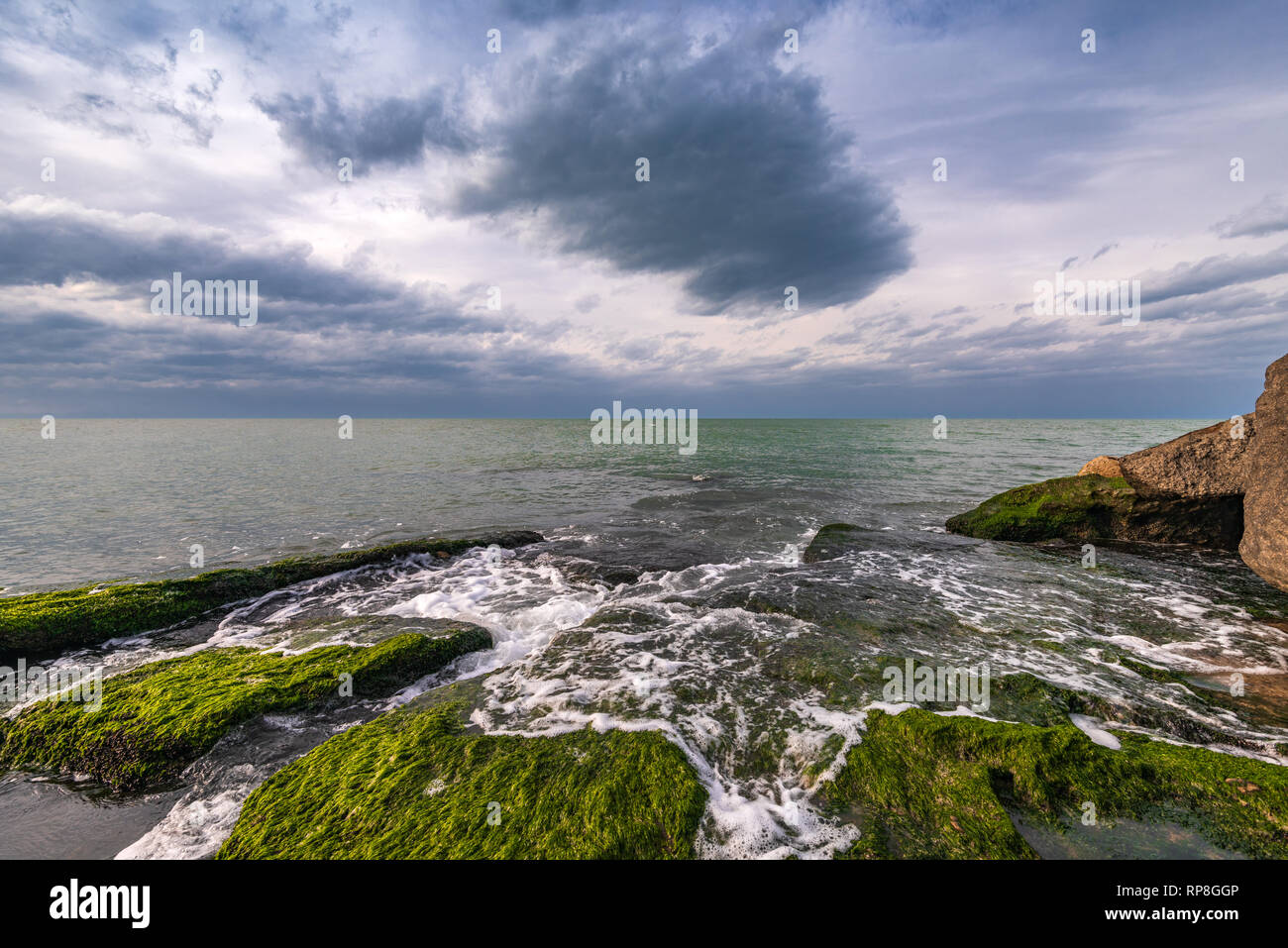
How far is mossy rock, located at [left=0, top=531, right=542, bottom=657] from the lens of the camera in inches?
360

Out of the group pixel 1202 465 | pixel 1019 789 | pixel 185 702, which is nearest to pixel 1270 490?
pixel 1202 465

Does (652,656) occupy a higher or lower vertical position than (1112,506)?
lower

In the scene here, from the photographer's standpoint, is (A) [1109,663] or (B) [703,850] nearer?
(B) [703,850]

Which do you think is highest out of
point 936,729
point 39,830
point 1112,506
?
point 1112,506

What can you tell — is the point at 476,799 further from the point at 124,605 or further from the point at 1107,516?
the point at 1107,516

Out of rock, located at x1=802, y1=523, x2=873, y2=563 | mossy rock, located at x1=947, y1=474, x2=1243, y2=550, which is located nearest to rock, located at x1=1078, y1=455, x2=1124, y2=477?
mossy rock, located at x1=947, y1=474, x2=1243, y2=550

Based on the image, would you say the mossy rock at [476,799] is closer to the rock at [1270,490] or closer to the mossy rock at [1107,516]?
the rock at [1270,490]

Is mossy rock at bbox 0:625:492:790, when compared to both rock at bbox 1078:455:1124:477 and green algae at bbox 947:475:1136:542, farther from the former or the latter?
rock at bbox 1078:455:1124:477

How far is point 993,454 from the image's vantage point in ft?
167

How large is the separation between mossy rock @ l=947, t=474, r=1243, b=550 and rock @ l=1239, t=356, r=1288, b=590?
4.19 meters
